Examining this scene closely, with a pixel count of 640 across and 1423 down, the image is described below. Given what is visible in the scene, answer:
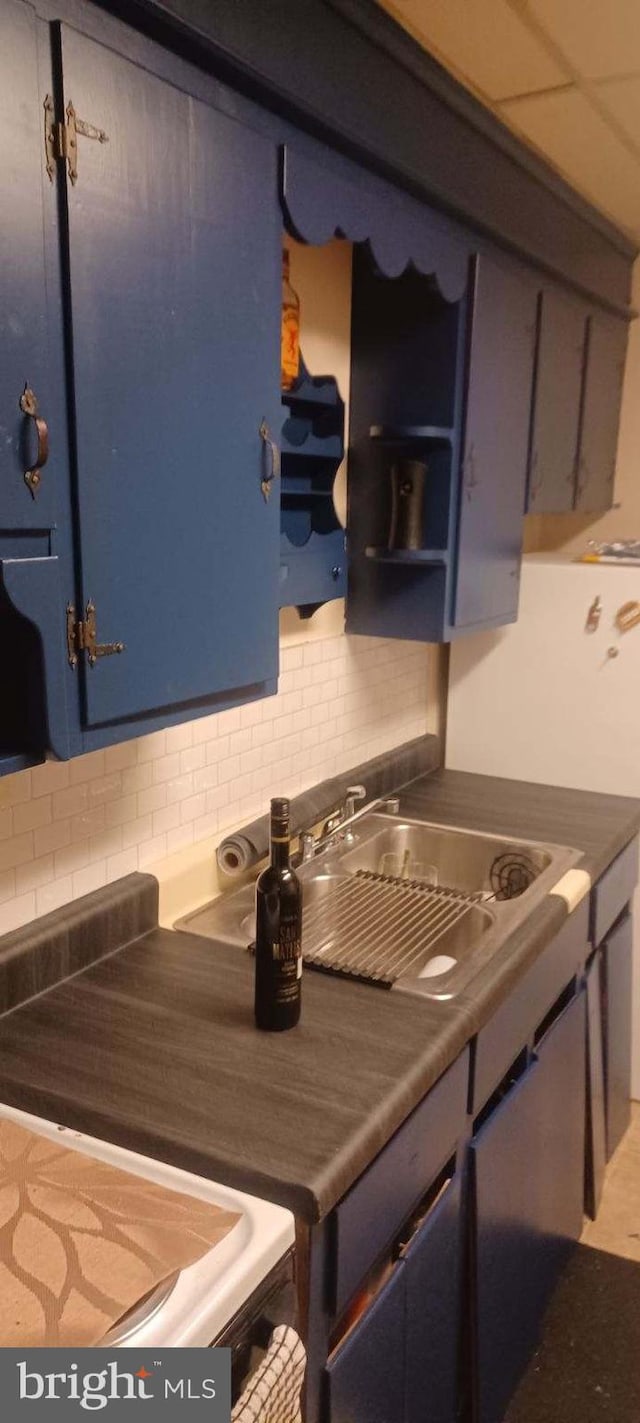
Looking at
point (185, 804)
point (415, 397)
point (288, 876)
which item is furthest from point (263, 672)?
Result: point (415, 397)

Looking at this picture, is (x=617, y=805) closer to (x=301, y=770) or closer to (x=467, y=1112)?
(x=301, y=770)

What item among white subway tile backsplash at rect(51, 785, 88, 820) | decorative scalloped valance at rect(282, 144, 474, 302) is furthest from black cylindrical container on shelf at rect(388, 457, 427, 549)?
white subway tile backsplash at rect(51, 785, 88, 820)

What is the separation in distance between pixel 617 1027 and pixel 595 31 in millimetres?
2152

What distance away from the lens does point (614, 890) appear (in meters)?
2.41

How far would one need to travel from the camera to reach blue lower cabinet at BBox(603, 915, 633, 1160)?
2492 millimetres

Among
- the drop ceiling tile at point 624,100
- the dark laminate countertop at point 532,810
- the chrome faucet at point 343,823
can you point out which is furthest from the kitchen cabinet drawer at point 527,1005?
the drop ceiling tile at point 624,100

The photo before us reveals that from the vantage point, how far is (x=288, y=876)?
1.42 metres

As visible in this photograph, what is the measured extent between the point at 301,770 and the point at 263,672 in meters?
0.79

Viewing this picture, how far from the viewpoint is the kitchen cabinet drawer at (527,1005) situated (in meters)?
1.69

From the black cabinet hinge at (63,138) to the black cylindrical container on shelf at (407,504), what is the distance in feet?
3.93

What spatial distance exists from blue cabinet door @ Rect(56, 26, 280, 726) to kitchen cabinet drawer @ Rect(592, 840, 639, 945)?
1.14 meters

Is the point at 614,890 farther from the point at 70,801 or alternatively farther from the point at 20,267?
the point at 20,267

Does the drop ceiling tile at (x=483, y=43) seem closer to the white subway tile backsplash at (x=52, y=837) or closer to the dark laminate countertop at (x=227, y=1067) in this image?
the white subway tile backsplash at (x=52, y=837)

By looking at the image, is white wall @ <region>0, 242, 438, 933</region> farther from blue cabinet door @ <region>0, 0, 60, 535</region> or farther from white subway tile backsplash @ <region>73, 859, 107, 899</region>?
blue cabinet door @ <region>0, 0, 60, 535</region>
